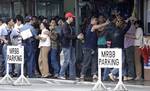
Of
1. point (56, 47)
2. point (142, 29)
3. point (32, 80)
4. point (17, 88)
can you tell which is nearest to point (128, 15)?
point (142, 29)

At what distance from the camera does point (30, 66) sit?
19.5 m

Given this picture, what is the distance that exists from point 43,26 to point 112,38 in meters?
2.60

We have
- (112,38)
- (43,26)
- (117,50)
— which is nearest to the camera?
(117,50)

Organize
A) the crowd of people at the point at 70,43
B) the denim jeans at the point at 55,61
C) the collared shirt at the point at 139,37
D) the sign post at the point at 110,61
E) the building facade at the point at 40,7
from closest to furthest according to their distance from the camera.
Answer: the sign post at the point at 110,61, the collared shirt at the point at 139,37, the crowd of people at the point at 70,43, the denim jeans at the point at 55,61, the building facade at the point at 40,7

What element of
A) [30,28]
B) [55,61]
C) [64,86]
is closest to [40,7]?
[30,28]

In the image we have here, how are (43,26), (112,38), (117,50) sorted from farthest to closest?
(43,26) → (112,38) → (117,50)

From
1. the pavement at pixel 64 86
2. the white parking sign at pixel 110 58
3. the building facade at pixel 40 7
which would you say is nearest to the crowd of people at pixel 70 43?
the pavement at pixel 64 86

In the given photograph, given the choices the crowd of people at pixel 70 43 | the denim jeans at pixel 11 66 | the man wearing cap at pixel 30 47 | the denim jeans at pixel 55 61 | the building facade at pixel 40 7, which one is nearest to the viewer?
the crowd of people at pixel 70 43

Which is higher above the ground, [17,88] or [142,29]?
[142,29]

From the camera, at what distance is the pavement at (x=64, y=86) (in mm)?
16172

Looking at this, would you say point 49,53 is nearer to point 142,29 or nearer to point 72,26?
point 72,26

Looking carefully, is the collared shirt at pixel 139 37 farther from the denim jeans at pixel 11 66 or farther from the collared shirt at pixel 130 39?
the denim jeans at pixel 11 66

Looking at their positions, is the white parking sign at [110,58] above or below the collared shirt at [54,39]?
below

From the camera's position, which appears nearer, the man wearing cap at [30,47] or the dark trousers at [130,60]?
the dark trousers at [130,60]
